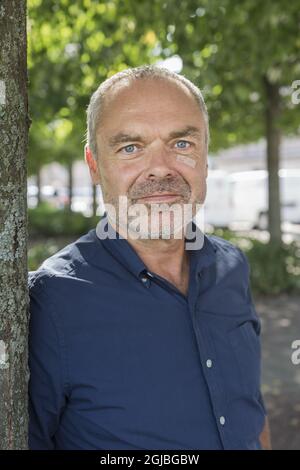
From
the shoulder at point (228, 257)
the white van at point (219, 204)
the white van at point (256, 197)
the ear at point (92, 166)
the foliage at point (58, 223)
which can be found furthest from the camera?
the white van at point (219, 204)

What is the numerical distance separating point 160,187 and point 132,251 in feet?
0.79

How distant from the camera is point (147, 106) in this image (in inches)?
74.6

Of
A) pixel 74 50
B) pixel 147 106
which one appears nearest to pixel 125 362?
pixel 147 106

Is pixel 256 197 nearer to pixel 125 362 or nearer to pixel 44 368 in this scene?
pixel 125 362

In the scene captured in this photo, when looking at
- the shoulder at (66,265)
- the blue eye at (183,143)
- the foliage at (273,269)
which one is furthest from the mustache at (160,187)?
the foliage at (273,269)

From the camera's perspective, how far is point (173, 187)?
74.1 inches

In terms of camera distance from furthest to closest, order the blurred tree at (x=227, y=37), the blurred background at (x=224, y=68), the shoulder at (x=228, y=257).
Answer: the blurred background at (x=224, y=68) → the blurred tree at (x=227, y=37) → the shoulder at (x=228, y=257)

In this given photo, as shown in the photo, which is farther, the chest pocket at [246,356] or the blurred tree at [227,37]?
the blurred tree at [227,37]

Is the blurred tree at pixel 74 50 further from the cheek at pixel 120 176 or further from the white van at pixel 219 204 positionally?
the white van at pixel 219 204

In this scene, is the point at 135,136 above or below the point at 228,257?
above

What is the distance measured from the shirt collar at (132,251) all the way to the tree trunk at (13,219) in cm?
48

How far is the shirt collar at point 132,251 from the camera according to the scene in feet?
6.24

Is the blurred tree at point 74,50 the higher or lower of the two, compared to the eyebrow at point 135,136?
higher

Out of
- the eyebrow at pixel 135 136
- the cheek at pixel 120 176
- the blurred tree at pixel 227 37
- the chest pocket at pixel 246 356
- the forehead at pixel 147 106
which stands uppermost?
the blurred tree at pixel 227 37
